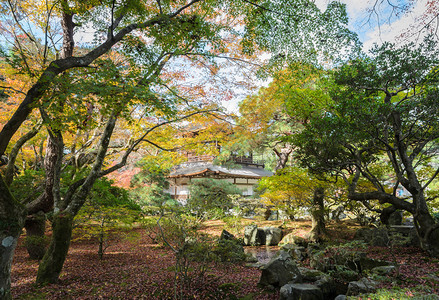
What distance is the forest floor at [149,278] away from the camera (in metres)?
4.33

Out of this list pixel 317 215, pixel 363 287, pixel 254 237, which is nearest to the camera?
pixel 363 287

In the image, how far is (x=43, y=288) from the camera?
4379mm

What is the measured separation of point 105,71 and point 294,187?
772 centimetres

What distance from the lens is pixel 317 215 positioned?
973cm

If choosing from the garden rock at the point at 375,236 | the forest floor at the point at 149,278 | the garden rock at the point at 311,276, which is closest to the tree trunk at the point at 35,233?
the forest floor at the point at 149,278

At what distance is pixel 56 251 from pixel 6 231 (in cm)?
171

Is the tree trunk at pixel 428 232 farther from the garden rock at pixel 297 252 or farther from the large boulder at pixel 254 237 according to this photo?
the large boulder at pixel 254 237

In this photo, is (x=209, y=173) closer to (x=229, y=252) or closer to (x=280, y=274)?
(x=229, y=252)

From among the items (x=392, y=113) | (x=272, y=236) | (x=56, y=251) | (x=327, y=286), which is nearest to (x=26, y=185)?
(x=56, y=251)

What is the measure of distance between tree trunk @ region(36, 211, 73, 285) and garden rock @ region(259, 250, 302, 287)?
411cm

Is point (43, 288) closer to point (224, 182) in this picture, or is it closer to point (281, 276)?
point (281, 276)

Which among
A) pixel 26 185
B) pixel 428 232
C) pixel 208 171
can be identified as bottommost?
pixel 428 232

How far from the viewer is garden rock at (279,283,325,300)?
443 cm

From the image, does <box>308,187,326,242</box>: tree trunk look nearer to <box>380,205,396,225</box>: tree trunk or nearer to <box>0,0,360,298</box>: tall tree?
<box>380,205,396,225</box>: tree trunk
